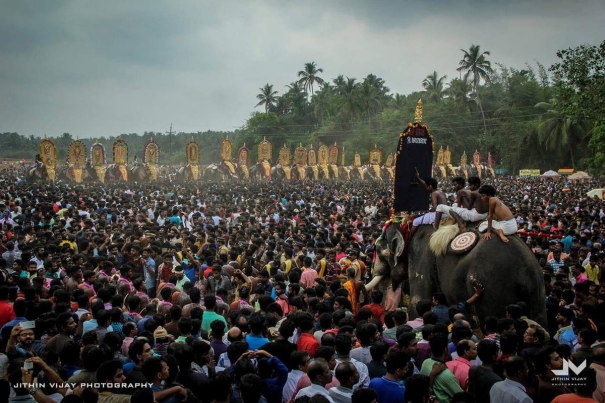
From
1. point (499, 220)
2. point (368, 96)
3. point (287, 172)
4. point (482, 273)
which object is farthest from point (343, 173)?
point (482, 273)

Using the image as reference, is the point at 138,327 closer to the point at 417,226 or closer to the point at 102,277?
the point at 102,277

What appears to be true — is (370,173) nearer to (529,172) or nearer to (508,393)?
(529,172)

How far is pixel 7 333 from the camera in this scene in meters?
5.76

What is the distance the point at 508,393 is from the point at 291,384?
5.53ft

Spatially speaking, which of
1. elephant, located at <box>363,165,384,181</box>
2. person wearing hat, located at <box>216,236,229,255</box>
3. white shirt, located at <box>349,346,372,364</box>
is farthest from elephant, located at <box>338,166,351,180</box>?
white shirt, located at <box>349,346,372,364</box>

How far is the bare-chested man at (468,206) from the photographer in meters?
8.01

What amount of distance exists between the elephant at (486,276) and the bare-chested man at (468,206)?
148 mm

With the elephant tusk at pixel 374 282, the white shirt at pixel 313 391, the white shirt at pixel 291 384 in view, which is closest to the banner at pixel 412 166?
the elephant tusk at pixel 374 282

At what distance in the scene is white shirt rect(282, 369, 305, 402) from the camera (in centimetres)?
464

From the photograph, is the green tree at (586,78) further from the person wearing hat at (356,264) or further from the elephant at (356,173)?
the elephant at (356,173)

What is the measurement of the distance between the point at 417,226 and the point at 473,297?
2.08m

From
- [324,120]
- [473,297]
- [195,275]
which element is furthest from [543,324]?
[324,120]

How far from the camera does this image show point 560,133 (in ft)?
157

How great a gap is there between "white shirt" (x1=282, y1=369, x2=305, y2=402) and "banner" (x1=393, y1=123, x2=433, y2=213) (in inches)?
212
